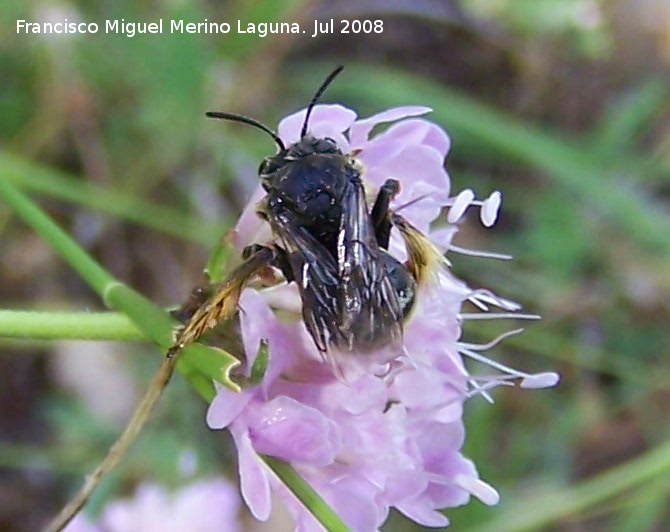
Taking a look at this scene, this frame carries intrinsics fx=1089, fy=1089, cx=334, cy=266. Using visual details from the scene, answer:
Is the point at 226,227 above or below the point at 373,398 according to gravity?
below

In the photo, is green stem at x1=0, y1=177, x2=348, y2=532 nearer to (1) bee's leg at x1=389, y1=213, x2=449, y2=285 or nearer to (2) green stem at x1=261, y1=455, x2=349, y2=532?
(2) green stem at x1=261, y1=455, x2=349, y2=532

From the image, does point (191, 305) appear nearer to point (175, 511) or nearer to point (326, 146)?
point (326, 146)

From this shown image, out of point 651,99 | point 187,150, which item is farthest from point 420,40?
point 187,150

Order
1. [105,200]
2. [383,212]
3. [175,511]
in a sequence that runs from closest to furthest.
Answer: [383,212]
[175,511]
[105,200]

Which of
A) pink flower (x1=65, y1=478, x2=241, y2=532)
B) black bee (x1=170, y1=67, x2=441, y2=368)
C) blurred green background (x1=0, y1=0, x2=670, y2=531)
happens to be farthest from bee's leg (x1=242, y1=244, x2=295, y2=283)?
blurred green background (x1=0, y1=0, x2=670, y2=531)

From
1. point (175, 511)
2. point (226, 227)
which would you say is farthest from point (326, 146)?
point (226, 227)

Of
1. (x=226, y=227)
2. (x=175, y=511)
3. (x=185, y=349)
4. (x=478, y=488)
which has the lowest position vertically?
(x=175, y=511)
